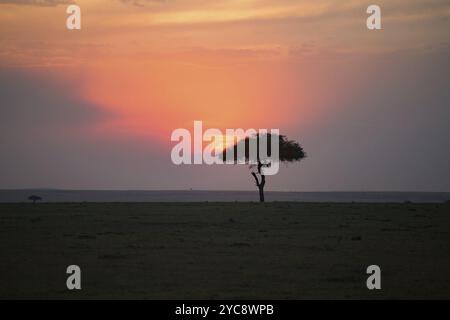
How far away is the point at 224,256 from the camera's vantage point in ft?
87.2

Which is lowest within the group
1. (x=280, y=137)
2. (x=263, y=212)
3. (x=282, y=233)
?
(x=282, y=233)

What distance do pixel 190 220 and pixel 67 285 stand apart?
71.3ft

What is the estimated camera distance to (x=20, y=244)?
30.0 m

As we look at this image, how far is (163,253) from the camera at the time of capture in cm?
2744

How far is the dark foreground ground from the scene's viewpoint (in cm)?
2067

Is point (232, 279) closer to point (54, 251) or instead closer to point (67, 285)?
point (67, 285)

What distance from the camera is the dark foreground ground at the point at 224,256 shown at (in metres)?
20.7

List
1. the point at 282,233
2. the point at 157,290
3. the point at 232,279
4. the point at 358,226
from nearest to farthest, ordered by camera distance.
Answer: the point at 157,290 < the point at 232,279 < the point at 282,233 < the point at 358,226

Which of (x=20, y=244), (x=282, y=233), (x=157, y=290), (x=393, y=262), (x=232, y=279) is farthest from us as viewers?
(x=282, y=233)

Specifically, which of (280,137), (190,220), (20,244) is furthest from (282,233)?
(280,137)
